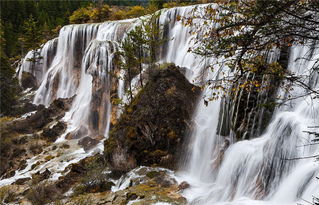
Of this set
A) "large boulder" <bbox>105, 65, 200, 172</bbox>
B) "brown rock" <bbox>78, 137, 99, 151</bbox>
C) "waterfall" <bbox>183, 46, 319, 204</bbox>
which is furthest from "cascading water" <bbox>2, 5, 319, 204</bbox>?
"large boulder" <bbox>105, 65, 200, 172</bbox>

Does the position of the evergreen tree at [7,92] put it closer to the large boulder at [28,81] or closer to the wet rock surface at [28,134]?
the wet rock surface at [28,134]

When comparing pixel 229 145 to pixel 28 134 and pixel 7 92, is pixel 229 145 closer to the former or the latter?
pixel 28 134

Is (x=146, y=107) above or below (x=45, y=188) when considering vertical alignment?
above

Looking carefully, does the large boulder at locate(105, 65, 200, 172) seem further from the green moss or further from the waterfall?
the waterfall

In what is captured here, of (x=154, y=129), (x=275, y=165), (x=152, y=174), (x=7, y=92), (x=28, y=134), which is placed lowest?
(x=28, y=134)

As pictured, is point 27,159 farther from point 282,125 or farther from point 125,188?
point 282,125

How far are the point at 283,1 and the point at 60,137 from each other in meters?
20.5

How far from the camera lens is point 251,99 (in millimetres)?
10297

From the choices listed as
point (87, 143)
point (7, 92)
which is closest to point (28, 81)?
point (7, 92)

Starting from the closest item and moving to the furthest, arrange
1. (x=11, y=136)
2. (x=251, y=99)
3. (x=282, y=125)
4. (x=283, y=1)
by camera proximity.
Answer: (x=283, y=1), (x=282, y=125), (x=251, y=99), (x=11, y=136)

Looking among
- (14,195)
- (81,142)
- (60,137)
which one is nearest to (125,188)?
(14,195)

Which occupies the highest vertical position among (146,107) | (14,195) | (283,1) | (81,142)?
(283,1)

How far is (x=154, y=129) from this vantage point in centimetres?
1301

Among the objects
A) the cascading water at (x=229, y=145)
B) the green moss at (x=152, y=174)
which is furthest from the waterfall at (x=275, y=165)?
the green moss at (x=152, y=174)
